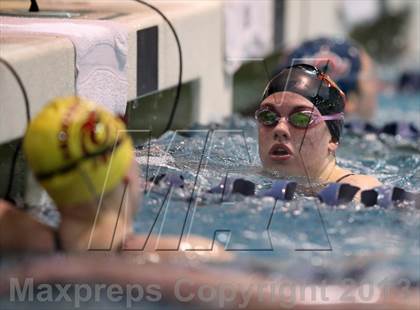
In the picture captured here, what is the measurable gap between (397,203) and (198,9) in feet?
8.02

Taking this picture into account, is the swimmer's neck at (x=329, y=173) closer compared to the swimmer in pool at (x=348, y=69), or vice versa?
the swimmer's neck at (x=329, y=173)

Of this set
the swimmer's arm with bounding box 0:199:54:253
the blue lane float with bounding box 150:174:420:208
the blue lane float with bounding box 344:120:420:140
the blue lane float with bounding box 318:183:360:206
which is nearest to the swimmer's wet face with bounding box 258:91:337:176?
the blue lane float with bounding box 150:174:420:208

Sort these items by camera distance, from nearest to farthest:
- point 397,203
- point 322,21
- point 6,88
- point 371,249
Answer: point 371,249 → point 6,88 → point 397,203 → point 322,21

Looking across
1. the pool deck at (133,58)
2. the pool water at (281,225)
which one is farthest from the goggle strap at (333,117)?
the pool deck at (133,58)

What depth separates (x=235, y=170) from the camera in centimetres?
468

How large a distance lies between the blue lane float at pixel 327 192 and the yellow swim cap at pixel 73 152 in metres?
0.88

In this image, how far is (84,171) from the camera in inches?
123

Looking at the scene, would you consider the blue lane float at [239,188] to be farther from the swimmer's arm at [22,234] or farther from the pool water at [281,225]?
the swimmer's arm at [22,234]

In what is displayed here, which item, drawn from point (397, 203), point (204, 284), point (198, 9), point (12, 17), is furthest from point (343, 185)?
point (198, 9)

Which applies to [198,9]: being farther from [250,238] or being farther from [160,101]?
[250,238]

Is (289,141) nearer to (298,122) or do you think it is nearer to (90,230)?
(298,122)

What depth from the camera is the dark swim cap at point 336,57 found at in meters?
7.23

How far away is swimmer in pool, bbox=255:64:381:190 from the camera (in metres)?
4.48

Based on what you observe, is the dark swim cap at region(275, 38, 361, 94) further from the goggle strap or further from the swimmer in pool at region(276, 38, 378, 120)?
the goggle strap
